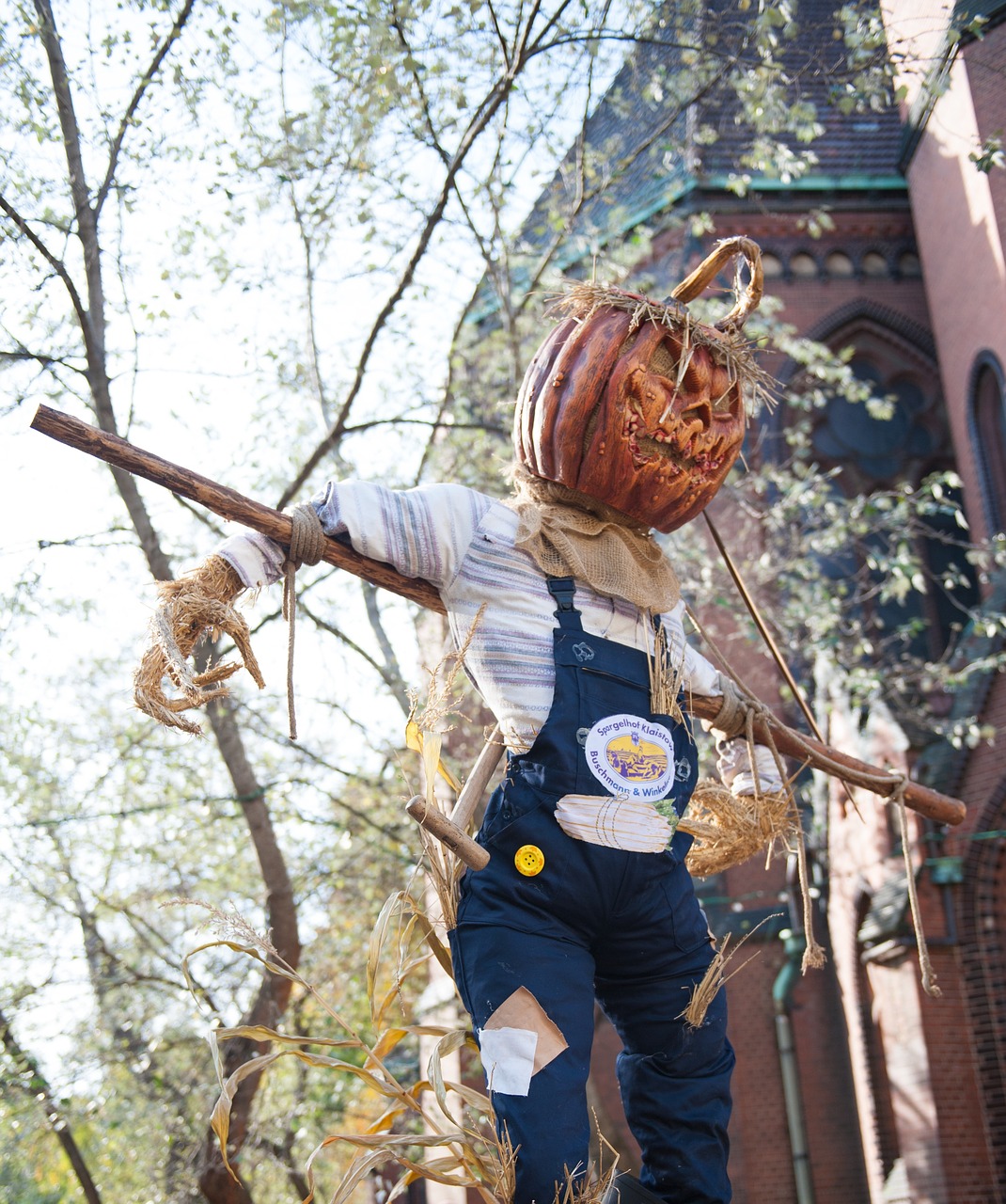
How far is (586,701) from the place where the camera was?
3.02m

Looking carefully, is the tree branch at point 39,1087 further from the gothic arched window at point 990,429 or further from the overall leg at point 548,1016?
the gothic arched window at point 990,429

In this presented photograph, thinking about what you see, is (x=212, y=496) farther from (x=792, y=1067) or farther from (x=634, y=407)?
(x=792, y=1067)

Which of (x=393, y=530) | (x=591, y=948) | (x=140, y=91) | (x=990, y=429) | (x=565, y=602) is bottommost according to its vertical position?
(x=591, y=948)

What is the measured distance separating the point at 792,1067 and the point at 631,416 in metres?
9.42

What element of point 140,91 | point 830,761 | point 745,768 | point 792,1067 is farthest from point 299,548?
point 792,1067

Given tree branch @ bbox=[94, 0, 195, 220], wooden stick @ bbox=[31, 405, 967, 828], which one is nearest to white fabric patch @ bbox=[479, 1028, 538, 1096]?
wooden stick @ bbox=[31, 405, 967, 828]

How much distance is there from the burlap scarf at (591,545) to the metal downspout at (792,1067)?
26.9 feet

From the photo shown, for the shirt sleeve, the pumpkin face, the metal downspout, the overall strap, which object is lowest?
the metal downspout

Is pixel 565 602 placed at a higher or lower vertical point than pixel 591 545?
lower

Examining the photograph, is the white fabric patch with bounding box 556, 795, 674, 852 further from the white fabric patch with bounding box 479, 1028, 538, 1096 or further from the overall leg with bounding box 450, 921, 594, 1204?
the white fabric patch with bounding box 479, 1028, 538, 1096

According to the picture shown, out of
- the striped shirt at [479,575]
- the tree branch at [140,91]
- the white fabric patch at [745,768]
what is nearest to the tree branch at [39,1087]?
the tree branch at [140,91]

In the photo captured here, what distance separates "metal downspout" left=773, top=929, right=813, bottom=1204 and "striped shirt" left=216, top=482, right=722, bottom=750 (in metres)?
8.43

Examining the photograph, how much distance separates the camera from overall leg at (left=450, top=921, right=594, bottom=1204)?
259 centimetres

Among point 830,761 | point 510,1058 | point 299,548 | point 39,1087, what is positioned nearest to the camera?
point 510,1058
